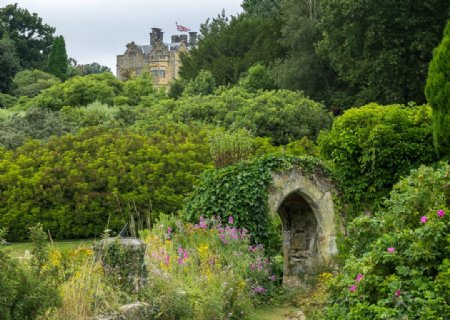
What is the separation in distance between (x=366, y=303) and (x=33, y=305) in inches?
103

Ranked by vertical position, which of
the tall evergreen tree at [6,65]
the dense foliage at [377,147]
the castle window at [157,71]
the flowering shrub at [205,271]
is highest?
the castle window at [157,71]

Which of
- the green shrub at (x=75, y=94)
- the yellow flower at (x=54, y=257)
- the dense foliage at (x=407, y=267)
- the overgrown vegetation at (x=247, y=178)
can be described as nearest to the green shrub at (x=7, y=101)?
the overgrown vegetation at (x=247, y=178)

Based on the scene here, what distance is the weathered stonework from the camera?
11.5m

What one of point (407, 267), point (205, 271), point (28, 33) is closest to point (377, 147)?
point (205, 271)

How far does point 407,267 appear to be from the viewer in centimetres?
557

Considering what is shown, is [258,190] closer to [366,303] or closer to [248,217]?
[248,217]

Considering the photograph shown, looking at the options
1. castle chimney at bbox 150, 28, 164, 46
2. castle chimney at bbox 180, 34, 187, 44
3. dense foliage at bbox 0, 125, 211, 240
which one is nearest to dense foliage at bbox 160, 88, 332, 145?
dense foliage at bbox 0, 125, 211, 240

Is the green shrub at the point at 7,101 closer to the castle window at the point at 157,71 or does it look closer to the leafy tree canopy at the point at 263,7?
the leafy tree canopy at the point at 263,7

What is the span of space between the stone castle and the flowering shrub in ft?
189

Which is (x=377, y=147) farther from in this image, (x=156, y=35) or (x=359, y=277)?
(x=156, y=35)

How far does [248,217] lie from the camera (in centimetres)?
1091

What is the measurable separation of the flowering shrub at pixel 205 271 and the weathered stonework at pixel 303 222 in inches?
36.0

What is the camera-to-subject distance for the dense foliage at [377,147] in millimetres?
11859

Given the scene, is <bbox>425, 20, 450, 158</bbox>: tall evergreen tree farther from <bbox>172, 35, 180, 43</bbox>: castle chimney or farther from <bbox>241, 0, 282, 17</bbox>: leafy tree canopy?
<bbox>172, 35, 180, 43</bbox>: castle chimney
